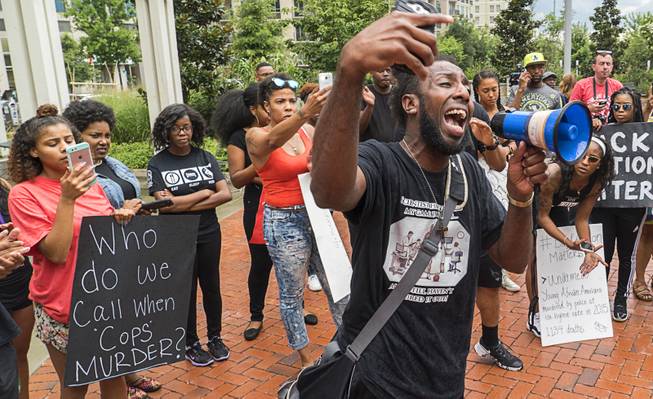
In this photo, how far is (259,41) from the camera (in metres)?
29.0

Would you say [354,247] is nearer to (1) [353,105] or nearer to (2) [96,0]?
(1) [353,105]

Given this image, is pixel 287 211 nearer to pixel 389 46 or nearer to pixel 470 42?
pixel 389 46

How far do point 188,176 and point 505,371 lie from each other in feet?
9.12

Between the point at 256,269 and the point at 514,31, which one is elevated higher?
the point at 514,31

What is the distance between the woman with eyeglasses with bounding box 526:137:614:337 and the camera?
3938 mm

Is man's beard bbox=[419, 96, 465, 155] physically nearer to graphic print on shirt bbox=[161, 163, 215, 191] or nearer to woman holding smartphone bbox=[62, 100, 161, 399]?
woman holding smartphone bbox=[62, 100, 161, 399]

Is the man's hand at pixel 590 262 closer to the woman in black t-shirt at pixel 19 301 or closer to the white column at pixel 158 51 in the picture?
the woman in black t-shirt at pixel 19 301

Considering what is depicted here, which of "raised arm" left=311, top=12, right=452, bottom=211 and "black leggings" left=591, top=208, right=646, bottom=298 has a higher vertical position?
"raised arm" left=311, top=12, right=452, bottom=211

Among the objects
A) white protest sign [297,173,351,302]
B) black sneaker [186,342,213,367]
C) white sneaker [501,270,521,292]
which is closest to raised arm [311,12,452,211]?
white protest sign [297,173,351,302]

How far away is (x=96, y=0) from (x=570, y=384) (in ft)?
105

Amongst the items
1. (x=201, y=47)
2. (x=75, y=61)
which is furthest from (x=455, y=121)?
(x=75, y=61)

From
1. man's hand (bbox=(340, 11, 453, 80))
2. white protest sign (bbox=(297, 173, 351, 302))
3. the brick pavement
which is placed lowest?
the brick pavement

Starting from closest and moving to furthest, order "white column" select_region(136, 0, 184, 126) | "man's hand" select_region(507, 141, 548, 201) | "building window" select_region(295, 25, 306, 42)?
"man's hand" select_region(507, 141, 548, 201) → "white column" select_region(136, 0, 184, 126) → "building window" select_region(295, 25, 306, 42)

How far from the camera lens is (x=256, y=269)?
15.3 feet
